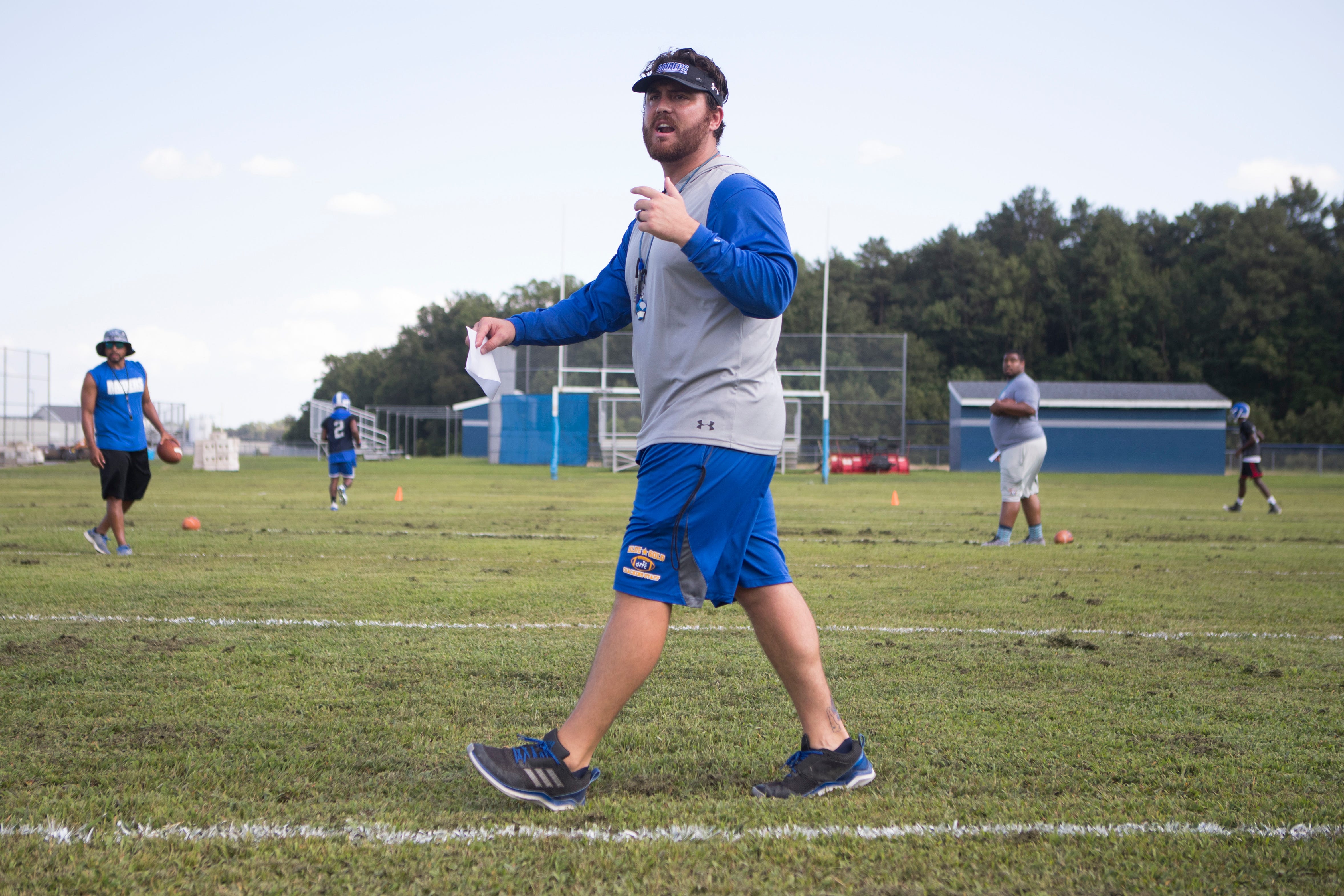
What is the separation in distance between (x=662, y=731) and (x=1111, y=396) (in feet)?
160

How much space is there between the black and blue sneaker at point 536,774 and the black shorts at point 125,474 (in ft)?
22.7

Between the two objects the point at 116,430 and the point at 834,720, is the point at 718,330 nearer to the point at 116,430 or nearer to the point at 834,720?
the point at 834,720

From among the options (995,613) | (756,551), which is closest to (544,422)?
(995,613)

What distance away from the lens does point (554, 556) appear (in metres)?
8.94

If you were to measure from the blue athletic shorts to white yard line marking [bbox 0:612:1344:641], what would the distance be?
260 cm

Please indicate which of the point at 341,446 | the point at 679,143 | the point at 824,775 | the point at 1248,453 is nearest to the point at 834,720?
the point at 824,775

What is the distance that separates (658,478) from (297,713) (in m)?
1.75

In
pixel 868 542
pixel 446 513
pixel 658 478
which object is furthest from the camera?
pixel 446 513

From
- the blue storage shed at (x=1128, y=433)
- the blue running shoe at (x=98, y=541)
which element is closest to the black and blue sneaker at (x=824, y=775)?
the blue running shoe at (x=98, y=541)

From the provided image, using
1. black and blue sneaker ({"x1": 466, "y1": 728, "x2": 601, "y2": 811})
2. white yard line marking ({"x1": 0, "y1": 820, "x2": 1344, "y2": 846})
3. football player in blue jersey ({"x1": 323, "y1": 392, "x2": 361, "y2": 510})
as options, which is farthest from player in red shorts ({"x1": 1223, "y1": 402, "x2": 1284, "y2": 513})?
black and blue sneaker ({"x1": 466, "y1": 728, "x2": 601, "y2": 811})

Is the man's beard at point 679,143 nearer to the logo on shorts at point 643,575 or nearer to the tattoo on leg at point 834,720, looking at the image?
the logo on shorts at point 643,575

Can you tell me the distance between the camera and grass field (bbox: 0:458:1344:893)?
2455 millimetres

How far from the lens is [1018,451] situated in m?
Answer: 10.5

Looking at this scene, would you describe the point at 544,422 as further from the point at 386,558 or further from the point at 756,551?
the point at 756,551
